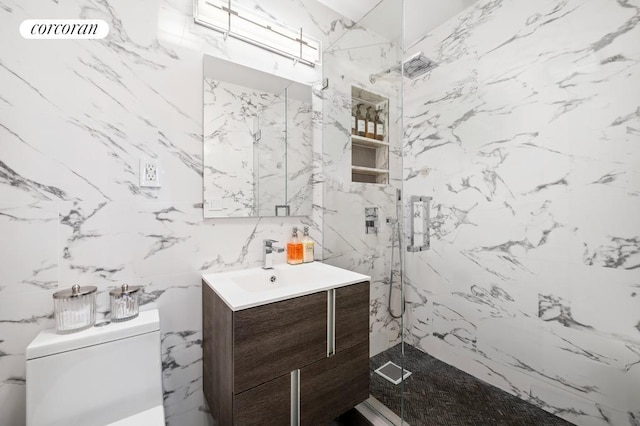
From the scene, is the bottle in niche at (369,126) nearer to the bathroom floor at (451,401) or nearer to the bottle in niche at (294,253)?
the bottle in niche at (294,253)

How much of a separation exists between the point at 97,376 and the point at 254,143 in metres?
1.13

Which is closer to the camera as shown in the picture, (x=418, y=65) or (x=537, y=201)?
(x=537, y=201)

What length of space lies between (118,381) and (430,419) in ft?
4.83

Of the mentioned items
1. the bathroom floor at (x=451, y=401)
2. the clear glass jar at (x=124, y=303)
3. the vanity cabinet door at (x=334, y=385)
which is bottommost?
the bathroom floor at (x=451, y=401)

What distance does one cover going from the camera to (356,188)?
5.20 ft

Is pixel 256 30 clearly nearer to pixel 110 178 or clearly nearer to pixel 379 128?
pixel 379 128

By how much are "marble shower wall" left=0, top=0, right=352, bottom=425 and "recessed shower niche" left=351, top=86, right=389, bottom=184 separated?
67cm

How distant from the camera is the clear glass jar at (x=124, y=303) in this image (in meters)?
0.98

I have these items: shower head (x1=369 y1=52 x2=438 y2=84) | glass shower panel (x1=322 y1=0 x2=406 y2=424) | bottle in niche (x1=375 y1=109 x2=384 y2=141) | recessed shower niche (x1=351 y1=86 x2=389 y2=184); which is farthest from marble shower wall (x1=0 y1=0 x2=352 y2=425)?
shower head (x1=369 y1=52 x2=438 y2=84)

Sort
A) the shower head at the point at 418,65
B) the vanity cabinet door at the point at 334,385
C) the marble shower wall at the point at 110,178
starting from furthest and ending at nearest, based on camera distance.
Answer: the shower head at the point at 418,65 < the vanity cabinet door at the point at 334,385 < the marble shower wall at the point at 110,178

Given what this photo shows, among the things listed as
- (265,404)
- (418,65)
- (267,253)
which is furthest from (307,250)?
(418,65)

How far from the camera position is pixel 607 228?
49.3 inches

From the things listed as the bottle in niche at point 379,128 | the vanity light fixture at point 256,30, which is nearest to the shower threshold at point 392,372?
the bottle in niche at point 379,128

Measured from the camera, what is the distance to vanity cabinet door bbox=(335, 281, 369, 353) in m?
1.12
